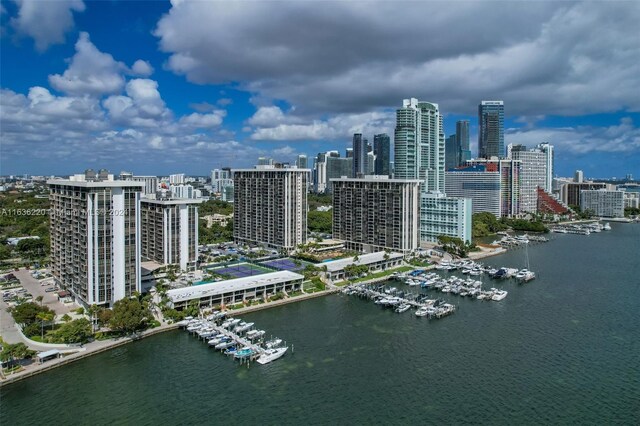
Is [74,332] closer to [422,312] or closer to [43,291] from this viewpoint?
[43,291]

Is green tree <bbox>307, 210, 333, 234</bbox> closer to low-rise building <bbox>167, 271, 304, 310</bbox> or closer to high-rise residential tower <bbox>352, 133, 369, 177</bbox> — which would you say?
low-rise building <bbox>167, 271, 304, 310</bbox>

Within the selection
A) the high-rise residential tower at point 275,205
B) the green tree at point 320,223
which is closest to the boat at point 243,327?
the high-rise residential tower at point 275,205

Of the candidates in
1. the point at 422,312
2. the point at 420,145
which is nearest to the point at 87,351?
the point at 422,312

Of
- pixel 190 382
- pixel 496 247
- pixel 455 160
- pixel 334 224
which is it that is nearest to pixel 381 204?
pixel 334 224

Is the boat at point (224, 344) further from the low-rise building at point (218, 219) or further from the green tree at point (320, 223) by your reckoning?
the low-rise building at point (218, 219)

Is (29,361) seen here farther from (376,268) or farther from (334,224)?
(334,224)

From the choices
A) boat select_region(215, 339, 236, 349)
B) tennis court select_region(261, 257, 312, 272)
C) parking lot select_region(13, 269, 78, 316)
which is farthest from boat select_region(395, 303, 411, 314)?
parking lot select_region(13, 269, 78, 316)
